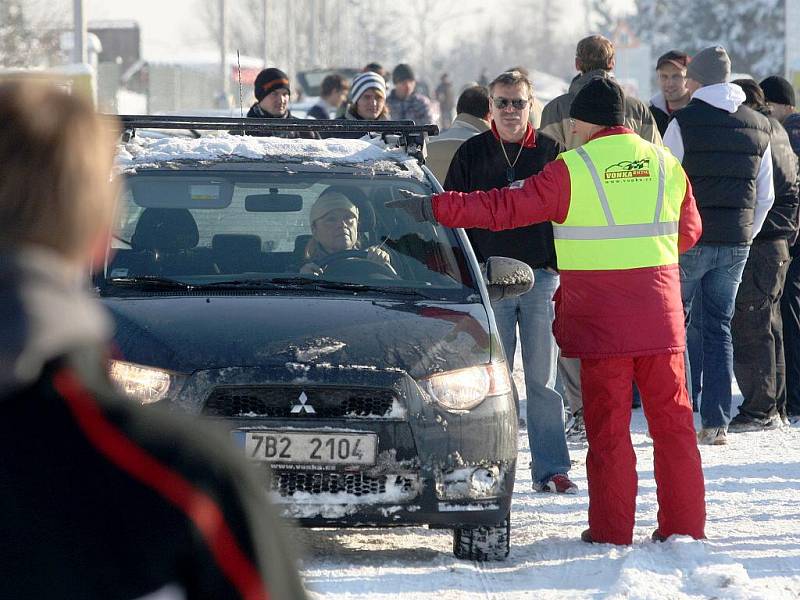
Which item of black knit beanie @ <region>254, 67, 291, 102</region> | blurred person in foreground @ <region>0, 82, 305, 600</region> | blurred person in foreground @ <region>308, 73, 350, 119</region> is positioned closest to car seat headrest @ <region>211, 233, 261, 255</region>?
black knit beanie @ <region>254, 67, 291, 102</region>

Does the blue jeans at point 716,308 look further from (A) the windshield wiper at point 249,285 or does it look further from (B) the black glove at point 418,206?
(A) the windshield wiper at point 249,285

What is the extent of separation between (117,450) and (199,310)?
4.00m

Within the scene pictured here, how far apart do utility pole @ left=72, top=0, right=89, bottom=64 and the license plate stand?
791 inches

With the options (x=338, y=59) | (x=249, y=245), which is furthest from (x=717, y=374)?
(x=338, y=59)

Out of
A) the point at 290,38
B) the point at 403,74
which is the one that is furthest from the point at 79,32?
the point at 290,38

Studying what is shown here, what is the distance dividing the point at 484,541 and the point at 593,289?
41.2 inches

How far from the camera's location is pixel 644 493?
22.1ft

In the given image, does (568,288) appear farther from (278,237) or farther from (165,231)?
(165,231)

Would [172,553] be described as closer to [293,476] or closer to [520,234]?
[293,476]

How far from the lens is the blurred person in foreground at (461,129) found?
8.83 m

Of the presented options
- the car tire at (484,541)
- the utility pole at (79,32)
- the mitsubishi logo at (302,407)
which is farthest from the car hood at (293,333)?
the utility pole at (79,32)

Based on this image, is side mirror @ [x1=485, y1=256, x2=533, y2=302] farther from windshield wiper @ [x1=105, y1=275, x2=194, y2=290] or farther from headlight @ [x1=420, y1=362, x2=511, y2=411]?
windshield wiper @ [x1=105, y1=275, x2=194, y2=290]

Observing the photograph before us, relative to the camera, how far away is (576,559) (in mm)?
5375

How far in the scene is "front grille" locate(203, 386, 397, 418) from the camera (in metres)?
4.84
